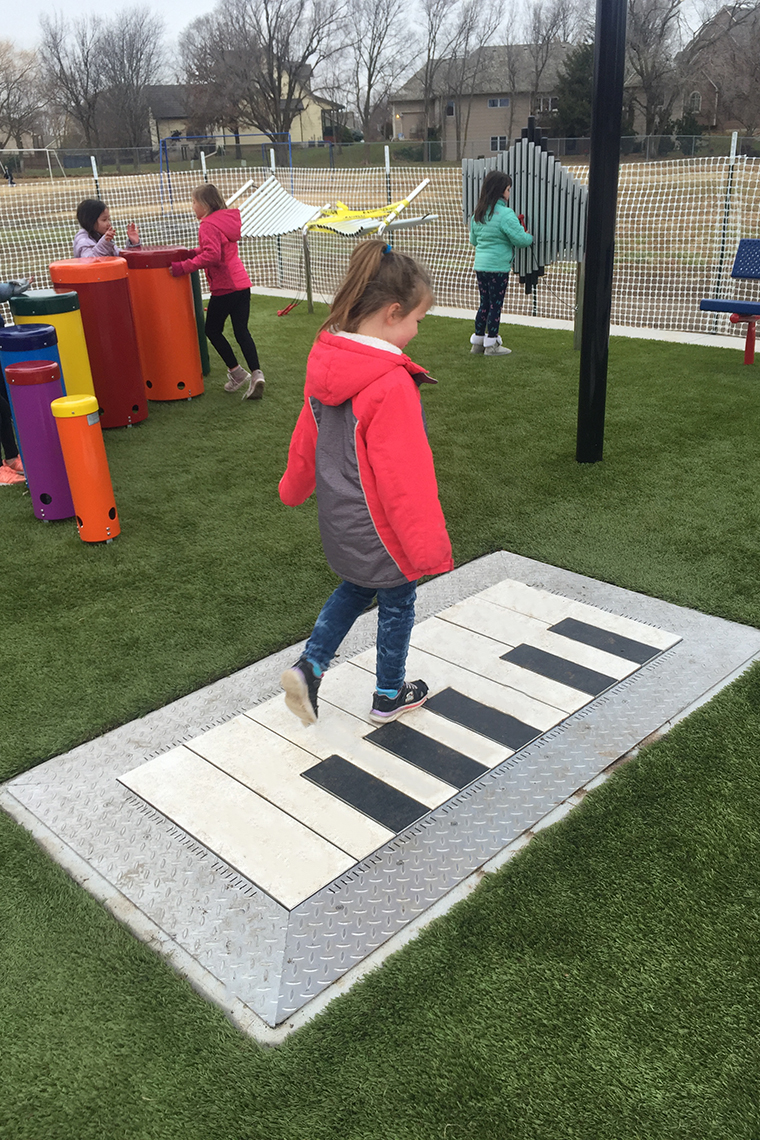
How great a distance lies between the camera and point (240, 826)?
9.66 feet

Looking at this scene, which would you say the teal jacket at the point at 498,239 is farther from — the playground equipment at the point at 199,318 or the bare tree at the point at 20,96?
the bare tree at the point at 20,96

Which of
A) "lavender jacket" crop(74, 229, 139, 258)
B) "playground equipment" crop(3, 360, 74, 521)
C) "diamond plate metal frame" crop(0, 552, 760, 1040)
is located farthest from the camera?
"lavender jacket" crop(74, 229, 139, 258)

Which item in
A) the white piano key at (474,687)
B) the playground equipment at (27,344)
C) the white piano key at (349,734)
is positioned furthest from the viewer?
the playground equipment at (27,344)

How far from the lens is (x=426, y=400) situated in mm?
7773

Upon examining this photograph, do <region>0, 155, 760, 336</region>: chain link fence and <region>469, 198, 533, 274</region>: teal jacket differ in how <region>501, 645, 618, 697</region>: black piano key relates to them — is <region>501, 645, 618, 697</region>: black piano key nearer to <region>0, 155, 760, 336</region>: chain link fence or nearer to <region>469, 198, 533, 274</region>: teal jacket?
<region>469, 198, 533, 274</region>: teal jacket

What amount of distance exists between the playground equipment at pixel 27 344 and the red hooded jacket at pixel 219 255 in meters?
2.05

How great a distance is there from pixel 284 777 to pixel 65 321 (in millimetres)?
4385

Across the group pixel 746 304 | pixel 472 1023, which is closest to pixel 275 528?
pixel 472 1023

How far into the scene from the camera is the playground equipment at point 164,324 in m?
7.45

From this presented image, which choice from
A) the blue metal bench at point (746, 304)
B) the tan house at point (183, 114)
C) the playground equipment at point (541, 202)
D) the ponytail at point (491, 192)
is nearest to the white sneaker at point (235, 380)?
the ponytail at point (491, 192)

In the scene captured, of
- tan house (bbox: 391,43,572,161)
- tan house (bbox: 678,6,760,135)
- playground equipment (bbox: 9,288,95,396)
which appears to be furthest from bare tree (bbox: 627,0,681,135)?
playground equipment (bbox: 9,288,95,396)

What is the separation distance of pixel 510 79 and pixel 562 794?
240 feet

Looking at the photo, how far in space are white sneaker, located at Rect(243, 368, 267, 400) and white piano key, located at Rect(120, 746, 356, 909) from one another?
515 cm

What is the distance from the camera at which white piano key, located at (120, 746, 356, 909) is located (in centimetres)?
273
